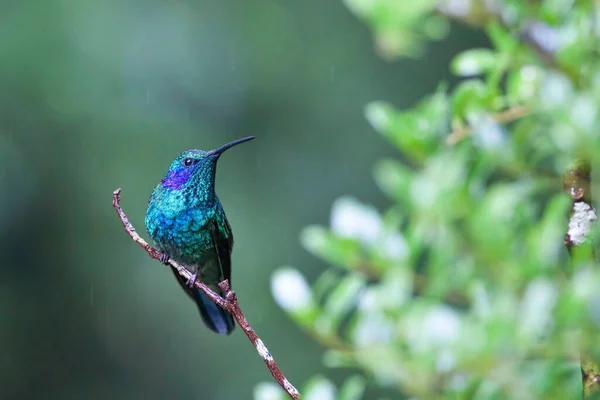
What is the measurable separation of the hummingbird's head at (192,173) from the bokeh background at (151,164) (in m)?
3.58

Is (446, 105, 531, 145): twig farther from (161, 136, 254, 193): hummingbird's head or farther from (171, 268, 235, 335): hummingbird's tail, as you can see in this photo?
(171, 268, 235, 335): hummingbird's tail

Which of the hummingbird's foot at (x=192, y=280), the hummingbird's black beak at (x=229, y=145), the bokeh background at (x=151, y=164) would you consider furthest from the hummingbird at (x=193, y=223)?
the bokeh background at (x=151, y=164)

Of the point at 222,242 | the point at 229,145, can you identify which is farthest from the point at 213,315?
the point at 229,145

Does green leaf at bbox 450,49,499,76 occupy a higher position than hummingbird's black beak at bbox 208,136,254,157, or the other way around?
hummingbird's black beak at bbox 208,136,254,157

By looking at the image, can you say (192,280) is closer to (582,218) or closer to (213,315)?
(213,315)

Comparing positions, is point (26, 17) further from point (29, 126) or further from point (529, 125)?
point (529, 125)

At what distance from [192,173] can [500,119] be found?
1552 millimetres

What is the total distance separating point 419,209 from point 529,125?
205mm

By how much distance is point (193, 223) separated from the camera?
2.82m

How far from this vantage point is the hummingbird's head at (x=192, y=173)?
2598mm

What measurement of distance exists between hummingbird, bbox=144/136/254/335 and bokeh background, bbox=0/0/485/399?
11.3 feet

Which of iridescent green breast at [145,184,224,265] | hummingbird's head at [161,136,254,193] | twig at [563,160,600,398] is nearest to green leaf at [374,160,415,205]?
twig at [563,160,600,398]

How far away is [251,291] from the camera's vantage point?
263 inches

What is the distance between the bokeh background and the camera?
661 centimetres
